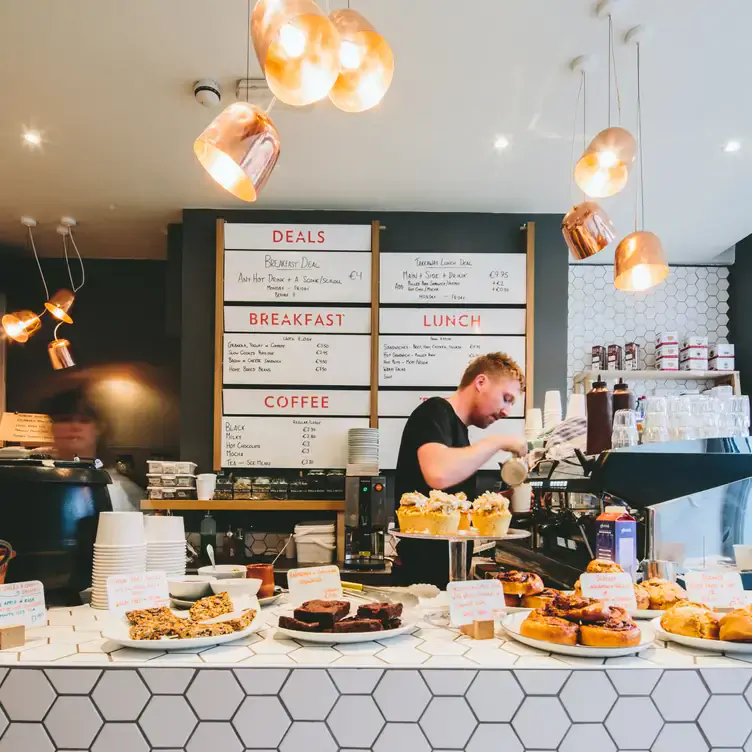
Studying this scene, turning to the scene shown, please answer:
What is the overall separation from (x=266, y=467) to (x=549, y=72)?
2.61 m

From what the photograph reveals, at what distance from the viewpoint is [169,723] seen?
1.12m

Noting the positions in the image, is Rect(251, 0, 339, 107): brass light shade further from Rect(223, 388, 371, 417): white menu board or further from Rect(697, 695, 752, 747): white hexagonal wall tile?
Rect(223, 388, 371, 417): white menu board

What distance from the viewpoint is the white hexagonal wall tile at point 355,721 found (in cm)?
112

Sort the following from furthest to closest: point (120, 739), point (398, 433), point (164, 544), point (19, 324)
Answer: point (19, 324) < point (398, 433) < point (164, 544) < point (120, 739)

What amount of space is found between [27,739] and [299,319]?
316cm

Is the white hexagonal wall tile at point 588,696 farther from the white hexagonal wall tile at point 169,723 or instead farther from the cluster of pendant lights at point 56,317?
the cluster of pendant lights at point 56,317

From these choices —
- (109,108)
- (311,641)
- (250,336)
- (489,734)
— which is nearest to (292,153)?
(109,108)

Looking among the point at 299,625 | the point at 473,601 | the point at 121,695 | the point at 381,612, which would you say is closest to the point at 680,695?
the point at 473,601

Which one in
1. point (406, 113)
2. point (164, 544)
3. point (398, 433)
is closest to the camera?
point (164, 544)

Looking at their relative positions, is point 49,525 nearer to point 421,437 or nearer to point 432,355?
point 421,437

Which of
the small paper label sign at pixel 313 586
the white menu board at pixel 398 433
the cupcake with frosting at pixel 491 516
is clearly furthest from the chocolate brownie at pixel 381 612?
the white menu board at pixel 398 433

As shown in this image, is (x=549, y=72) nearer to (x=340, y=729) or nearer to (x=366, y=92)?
(x=366, y=92)

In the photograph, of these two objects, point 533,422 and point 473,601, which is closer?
point 473,601

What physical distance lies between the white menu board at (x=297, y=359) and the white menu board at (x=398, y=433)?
30 centimetres
